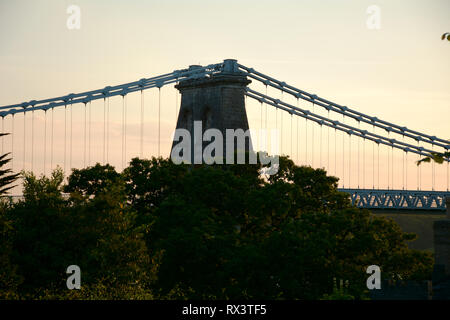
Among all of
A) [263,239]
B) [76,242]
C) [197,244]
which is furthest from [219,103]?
[76,242]

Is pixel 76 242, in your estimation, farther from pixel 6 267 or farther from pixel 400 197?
pixel 400 197

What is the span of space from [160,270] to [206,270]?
306 cm

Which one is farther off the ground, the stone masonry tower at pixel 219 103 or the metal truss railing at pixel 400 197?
the stone masonry tower at pixel 219 103

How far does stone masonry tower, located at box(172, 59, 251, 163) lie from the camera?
6812cm

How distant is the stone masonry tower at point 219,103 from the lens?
68.1 metres

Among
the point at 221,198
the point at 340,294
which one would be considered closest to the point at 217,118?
the point at 221,198

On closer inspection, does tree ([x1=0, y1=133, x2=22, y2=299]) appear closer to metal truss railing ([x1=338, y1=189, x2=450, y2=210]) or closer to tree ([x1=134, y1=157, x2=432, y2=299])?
tree ([x1=134, y1=157, x2=432, y2=299])

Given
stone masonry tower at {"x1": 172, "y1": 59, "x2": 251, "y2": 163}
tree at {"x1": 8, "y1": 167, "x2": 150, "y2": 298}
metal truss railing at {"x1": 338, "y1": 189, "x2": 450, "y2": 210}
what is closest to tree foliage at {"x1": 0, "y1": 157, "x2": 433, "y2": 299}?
tree at {"x1": 8, "y1": 167, "x2": 150, "y2": 298}

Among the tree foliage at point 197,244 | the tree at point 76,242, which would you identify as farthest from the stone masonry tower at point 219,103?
the tree at point 76,242

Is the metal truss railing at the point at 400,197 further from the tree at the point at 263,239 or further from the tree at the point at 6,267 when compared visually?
the tree at the point at 6,267

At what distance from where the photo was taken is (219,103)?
68.8 meters

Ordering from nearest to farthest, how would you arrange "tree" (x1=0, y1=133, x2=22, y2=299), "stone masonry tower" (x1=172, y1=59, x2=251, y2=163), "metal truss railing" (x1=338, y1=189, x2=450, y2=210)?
"tree" (x1=0, y1=133, x2=22, y2=299) → "stone masonry tower" (x1=172, y1=59, x2=251, y2=163) → "metal truss railing" (x1=338, y1=189, x2=450, y2=210)
